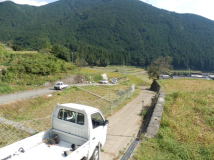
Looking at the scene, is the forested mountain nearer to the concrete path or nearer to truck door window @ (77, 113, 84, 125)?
the concrete path

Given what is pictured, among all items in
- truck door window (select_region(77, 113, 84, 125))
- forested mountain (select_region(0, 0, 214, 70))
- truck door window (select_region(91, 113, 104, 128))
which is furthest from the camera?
forested mountain (select_region(0, 0, 214, 70))

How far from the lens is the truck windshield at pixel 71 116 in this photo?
5.79 meters

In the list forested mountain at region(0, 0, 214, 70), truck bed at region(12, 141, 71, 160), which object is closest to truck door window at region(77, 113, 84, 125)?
truck bed at region(12, 141, 71, 160)

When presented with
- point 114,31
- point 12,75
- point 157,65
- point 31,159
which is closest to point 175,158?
point 31,159

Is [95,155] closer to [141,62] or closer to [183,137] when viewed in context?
[183,137]

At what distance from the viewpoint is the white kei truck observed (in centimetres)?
476

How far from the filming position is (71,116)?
608 cm

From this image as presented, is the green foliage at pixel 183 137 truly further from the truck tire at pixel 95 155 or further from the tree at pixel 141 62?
the tree at pixel 141 62

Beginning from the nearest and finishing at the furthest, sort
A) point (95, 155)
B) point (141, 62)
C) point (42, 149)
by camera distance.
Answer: point (42, 149) < point (95, 155) < point (141, 62)

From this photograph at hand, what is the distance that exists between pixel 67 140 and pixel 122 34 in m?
177

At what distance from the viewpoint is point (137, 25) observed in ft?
616

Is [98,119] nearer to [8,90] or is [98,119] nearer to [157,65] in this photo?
[8,90]

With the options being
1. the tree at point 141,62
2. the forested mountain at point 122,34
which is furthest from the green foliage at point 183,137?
the tree at point 141,62

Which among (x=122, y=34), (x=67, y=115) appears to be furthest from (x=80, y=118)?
(x=122, y=34)
